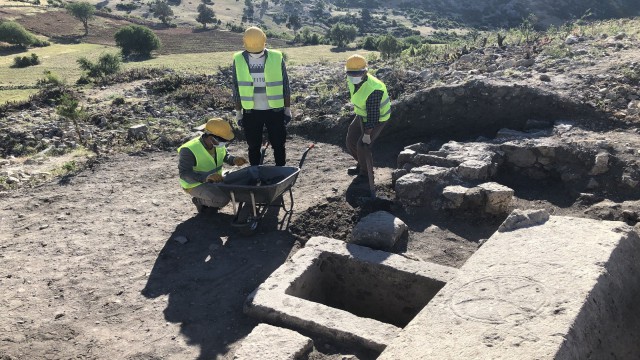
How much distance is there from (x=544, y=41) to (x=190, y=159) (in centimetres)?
912

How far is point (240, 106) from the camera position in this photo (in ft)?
21.0

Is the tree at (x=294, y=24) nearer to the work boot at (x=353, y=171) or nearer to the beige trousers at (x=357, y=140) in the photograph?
the work boot at (x=353, y=171)

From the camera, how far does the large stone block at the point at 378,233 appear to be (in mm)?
4957

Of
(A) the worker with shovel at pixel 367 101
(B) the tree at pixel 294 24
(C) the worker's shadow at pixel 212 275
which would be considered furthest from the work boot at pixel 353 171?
(B) the tree at pixel 294 24

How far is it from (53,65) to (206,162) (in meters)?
25.2

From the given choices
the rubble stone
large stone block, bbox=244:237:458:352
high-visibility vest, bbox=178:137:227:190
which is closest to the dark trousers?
high-visibility vest, bbox=178:137:227:190

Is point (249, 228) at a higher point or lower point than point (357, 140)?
lower

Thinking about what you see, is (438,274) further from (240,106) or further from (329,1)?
(329,1)

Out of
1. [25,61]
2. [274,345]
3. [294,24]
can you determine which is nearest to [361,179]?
[274,345]

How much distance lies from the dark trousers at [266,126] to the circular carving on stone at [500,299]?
3574 millimetres

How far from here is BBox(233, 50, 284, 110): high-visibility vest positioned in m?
6.07

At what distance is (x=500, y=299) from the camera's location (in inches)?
128

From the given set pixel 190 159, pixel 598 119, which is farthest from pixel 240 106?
pixel 598 119

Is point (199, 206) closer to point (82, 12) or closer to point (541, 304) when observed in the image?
point (541, 304)
